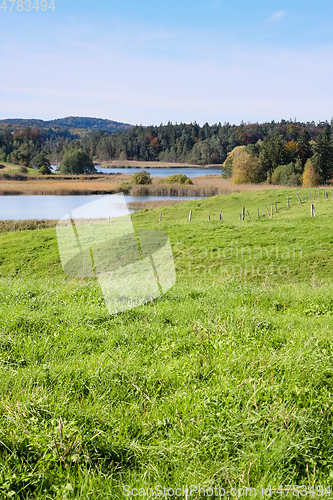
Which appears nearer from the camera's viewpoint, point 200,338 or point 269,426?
point 269,426

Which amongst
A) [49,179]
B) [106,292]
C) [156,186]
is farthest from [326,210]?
[49,179]

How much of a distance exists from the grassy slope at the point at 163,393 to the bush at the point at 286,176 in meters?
90.8

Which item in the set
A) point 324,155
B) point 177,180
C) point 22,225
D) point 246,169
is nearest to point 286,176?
point 246,169

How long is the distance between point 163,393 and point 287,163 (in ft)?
356

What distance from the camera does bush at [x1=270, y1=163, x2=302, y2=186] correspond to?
91.6 meters

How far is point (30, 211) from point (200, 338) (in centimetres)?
6316

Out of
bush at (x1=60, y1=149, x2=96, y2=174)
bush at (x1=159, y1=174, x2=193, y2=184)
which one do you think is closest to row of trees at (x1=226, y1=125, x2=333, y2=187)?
bush at (x1=159, y1=174, x2=193, y2=184)

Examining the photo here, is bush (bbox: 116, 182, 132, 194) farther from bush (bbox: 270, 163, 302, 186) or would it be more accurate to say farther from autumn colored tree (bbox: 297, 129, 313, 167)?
autumn colored tree (bbox: 297, 129, 313, 167)

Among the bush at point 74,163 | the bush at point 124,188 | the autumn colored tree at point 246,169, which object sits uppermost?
the bush at point 74,163

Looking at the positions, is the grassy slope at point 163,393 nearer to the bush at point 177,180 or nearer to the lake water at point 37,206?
the lake water at point 37,206

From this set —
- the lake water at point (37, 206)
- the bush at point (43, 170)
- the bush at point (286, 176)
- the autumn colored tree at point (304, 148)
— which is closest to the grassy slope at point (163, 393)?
the lake water at point (37, 206)

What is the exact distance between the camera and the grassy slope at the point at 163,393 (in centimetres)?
263

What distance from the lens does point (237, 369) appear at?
3.86 m

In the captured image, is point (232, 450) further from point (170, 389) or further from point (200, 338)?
point (200, 338)
